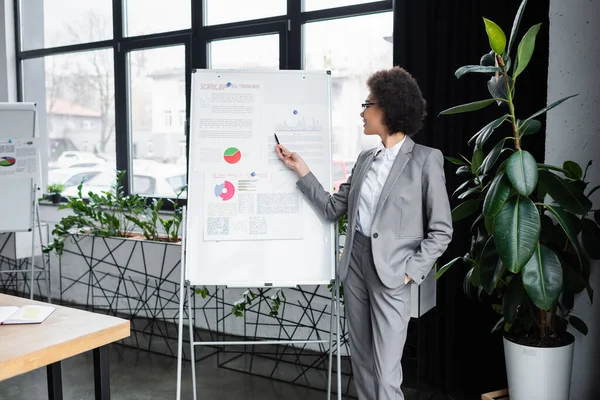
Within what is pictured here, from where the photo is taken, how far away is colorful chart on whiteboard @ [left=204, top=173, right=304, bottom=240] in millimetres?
2602

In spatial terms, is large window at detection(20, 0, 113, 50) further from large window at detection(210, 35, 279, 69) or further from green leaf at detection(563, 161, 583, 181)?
green leaf at detection(563, 161, 583, 181)

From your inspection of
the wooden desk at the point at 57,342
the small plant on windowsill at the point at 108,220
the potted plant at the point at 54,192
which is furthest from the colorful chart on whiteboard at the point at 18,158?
the wooden desk at the point at 57,342

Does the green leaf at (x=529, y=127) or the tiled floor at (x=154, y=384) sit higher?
the green leaf at (x=529, y=127)

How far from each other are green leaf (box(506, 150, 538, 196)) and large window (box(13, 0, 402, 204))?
1.88 m

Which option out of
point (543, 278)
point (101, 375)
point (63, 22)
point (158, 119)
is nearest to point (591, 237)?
point (543, 278)

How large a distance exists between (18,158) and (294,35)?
2.35 metres

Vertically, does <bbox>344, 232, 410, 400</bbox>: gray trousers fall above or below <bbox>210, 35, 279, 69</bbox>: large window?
below

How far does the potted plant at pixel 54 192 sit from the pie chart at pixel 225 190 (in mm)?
3536

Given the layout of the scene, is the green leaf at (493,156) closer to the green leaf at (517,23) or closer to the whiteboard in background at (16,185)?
the green leaf at (517,23)

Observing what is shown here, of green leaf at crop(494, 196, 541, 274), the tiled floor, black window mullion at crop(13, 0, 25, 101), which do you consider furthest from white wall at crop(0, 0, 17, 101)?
green leaf at crop(494, 196, 541, 274)

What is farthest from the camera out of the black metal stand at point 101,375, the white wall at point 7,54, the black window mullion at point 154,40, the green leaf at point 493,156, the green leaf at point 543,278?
the white wall at point 7,54

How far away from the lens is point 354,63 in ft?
13.4

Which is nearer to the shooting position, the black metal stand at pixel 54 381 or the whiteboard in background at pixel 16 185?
the black metal stand at pixel 54 381

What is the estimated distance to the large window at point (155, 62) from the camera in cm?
411
